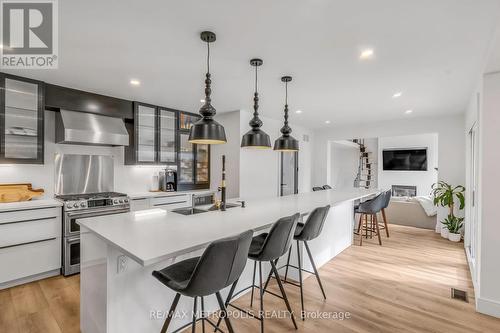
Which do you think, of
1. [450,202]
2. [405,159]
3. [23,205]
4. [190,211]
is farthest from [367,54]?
[405,159]

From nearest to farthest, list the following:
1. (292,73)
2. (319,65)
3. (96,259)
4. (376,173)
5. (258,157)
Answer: (96,259) → (319,65) → (292,73) → (258,157) → (376,173)

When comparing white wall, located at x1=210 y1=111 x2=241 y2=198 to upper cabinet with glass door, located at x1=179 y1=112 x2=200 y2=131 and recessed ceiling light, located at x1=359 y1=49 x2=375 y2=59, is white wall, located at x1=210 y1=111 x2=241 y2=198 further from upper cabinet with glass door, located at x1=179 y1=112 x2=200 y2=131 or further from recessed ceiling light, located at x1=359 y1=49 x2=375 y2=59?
recessed ceiling light, located at x1=359 y1=49 x2=375 y2=59

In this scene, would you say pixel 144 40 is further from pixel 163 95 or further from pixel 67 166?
pixel 67 166

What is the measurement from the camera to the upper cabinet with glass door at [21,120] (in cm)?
305

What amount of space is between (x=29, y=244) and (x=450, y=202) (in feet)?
22.5

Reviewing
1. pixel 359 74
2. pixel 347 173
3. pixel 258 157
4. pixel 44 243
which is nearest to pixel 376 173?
pixel 347 173

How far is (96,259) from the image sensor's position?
5.82ft

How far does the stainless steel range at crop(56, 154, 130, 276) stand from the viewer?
3.29m

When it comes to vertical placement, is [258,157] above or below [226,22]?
below

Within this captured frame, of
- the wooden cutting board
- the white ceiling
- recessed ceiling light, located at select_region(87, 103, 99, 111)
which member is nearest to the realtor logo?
the white ceiling

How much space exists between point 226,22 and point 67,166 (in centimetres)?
342

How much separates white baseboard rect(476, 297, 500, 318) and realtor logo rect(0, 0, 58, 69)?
4486 mm

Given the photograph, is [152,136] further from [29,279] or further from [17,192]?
[29,279]

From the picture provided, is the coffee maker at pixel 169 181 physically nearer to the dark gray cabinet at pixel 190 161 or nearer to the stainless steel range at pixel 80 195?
the dark gray cabinet at pixel 190 161
